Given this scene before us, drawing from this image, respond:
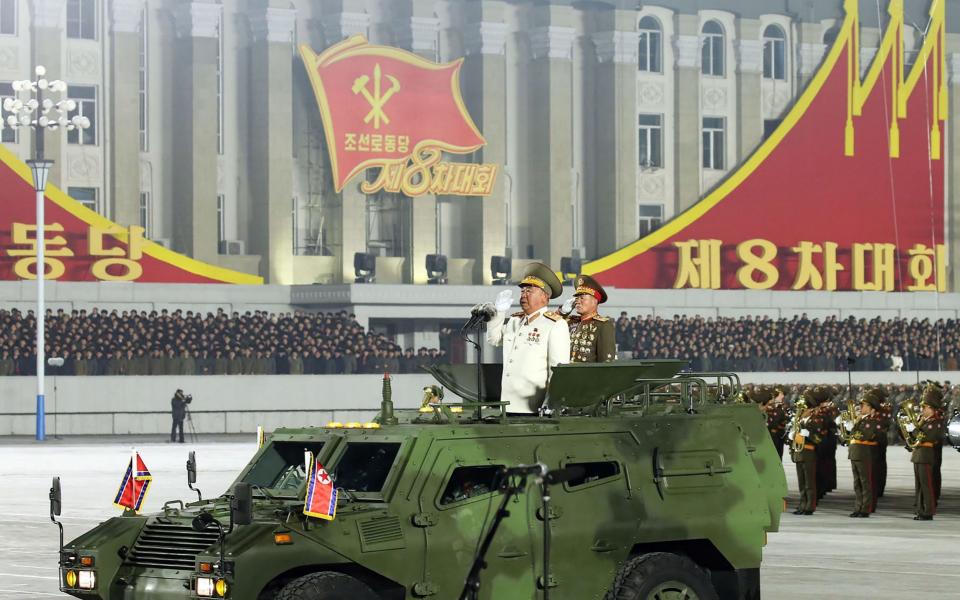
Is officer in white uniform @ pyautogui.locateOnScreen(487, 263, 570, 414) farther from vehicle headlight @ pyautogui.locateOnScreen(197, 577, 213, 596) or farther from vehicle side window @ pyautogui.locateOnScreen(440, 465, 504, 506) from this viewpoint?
vehicle headlight @ pyautogui.locateOnScreen(197, 577, 213, 596)

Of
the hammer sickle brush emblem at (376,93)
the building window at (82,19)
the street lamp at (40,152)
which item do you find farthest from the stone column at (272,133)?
the street lamp at (40,152)

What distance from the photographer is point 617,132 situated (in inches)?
2675

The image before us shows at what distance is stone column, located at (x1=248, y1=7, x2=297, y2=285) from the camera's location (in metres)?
61.2

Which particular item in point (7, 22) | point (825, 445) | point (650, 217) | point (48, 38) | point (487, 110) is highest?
point (7, 22)

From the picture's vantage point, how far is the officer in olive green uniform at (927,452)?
76.5 ft

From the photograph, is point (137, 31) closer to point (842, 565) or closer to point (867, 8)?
point (867, 8)

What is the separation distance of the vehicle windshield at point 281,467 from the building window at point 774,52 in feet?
205

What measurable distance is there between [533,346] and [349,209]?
50742 millimetres

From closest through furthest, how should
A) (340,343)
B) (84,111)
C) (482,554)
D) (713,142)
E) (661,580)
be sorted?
(482,554) → (661,580) → (340,343) → (84,111) → (713,142)

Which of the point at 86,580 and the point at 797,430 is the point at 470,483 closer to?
the point at 86,580

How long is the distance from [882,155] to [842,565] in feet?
181

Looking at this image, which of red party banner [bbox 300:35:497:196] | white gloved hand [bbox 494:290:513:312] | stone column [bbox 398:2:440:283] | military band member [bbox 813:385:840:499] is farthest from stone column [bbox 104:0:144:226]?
white gloved hand [bbox 494:290:513:312]

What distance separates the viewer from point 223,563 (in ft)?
32.6

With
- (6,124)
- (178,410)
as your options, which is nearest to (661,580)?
(178,410)
